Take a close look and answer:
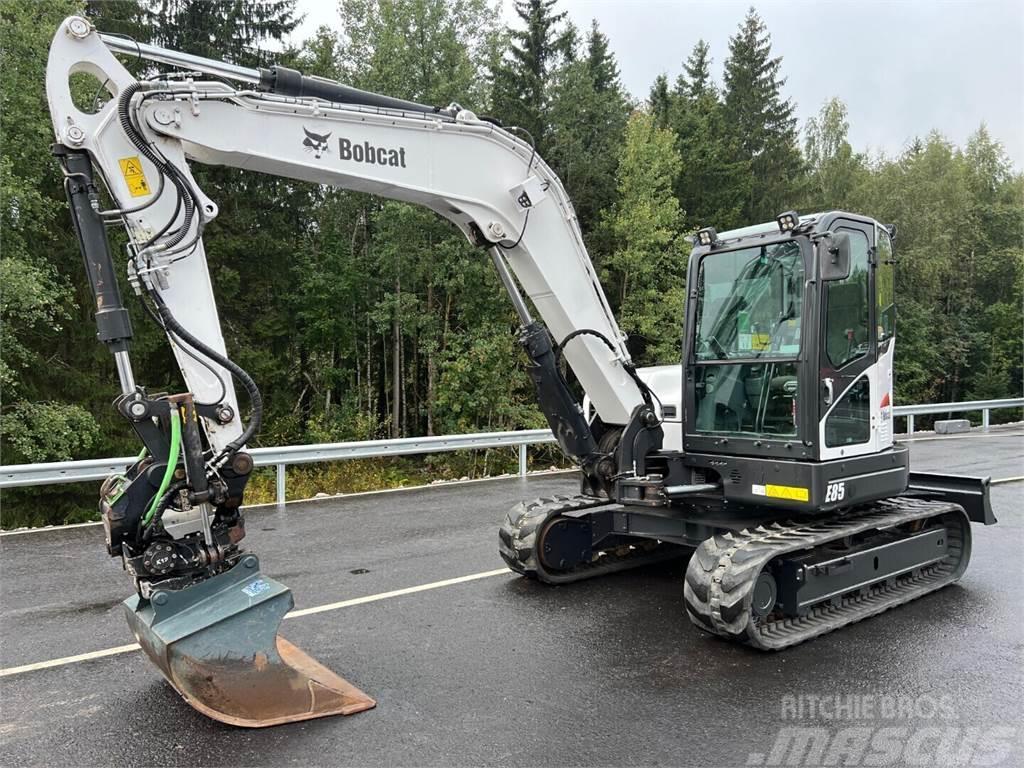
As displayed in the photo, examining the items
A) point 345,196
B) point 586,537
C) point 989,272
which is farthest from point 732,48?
point 586,537

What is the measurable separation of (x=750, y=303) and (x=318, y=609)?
402 centimetres

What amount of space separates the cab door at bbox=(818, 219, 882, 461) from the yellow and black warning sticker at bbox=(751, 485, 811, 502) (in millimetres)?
→ 297

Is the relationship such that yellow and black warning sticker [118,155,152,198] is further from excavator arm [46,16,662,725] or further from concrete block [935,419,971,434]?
concrete block [935,419,971,434]

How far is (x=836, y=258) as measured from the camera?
16.8ft

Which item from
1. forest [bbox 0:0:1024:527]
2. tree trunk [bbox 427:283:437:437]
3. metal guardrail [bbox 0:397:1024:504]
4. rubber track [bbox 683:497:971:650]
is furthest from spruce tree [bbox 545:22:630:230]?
rubber track [bbox 683:497:971:650]

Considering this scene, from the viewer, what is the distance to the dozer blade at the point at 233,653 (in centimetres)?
379

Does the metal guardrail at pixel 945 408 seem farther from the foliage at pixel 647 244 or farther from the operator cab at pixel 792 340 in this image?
the operator cab at pixel 792 340

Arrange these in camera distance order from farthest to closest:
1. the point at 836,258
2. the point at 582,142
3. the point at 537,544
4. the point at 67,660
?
the point at 582,142
the point at 537,544
the point at 836,258
the point at 67,660

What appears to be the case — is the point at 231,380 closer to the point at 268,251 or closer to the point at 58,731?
the point at 58,731

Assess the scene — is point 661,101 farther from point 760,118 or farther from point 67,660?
point 67,660

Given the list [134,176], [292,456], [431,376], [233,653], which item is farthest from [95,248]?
[431,376]

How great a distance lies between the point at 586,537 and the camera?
6.39 meters

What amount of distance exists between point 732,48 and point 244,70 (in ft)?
116

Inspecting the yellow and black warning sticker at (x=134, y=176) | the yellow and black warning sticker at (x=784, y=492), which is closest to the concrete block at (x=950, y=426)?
the yellow and black warning sticker at (x=784, y=492)
